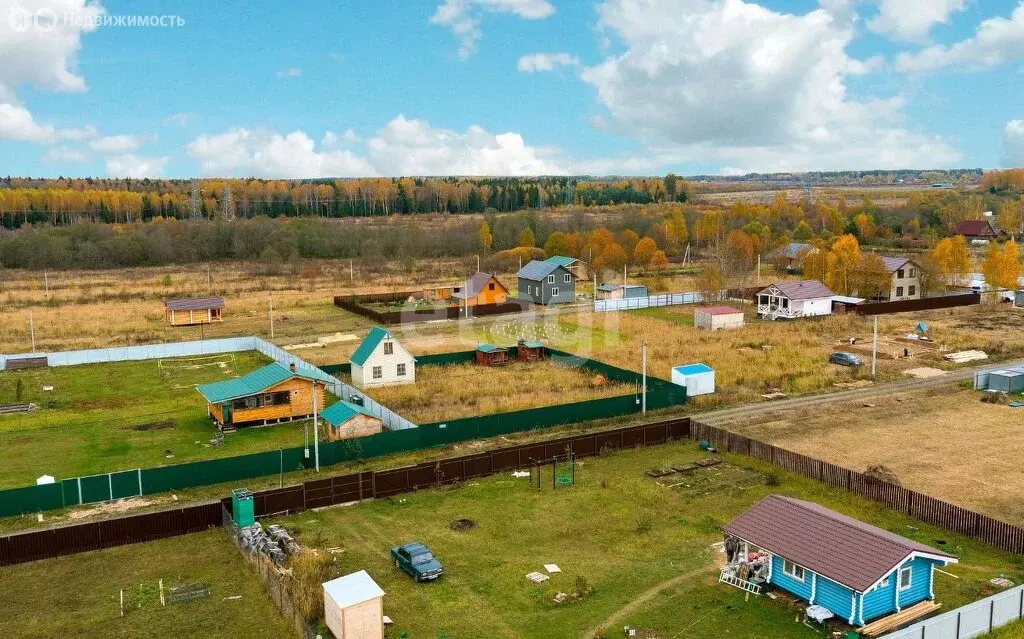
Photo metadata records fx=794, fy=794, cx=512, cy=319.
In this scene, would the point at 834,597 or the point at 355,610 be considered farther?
the point at 834,597

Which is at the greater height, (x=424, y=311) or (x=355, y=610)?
(x=424, y=311)

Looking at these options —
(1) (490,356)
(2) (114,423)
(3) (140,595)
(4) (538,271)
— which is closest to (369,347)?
(1) (490,356)

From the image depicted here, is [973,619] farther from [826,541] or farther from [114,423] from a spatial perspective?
[114,423]

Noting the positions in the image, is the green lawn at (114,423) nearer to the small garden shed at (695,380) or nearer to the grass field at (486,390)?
the grass field at (486,390)

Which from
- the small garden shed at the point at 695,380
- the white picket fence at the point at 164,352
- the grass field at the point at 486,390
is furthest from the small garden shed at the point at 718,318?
the white picket fence at the point at 164,352

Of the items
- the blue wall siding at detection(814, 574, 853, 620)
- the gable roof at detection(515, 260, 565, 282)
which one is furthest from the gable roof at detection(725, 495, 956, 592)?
the gable roof at detection(515, 260, 565, 282)

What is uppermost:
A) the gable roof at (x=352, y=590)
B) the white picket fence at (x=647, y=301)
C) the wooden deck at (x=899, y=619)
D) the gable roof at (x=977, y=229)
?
the gable roof at (x=977, y=229)
